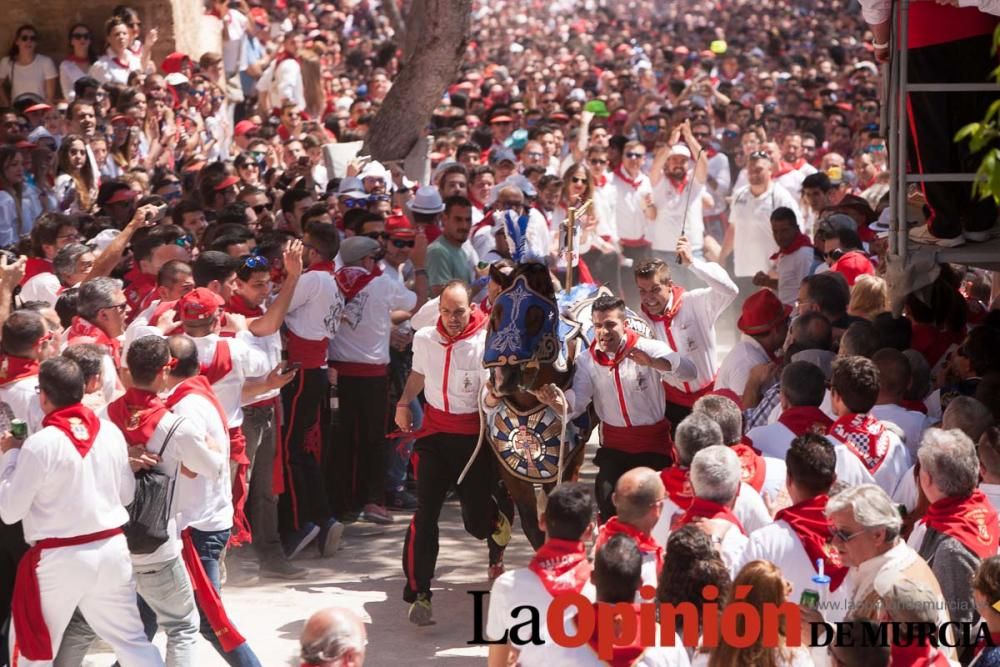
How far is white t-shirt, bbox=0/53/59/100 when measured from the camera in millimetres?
15977

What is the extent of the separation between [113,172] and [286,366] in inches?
194

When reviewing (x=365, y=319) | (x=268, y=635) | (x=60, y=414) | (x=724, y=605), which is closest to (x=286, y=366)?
(x=365, y=319)

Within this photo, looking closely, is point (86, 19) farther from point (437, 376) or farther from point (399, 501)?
point (437, 376)

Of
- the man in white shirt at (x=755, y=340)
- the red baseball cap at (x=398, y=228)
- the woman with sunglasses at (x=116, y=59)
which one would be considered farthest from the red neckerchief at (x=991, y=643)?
the woman with sunglasses at (x=116, y=59)

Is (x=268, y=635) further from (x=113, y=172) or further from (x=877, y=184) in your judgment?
(x=877, y=184)

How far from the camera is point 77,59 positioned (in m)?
16.4

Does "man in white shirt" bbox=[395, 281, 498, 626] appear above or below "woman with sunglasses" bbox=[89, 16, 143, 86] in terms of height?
below

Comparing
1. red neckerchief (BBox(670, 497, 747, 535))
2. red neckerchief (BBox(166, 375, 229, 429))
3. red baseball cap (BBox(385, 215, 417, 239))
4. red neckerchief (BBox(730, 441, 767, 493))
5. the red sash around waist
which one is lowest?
the red sash around waist

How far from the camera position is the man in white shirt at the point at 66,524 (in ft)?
20.5

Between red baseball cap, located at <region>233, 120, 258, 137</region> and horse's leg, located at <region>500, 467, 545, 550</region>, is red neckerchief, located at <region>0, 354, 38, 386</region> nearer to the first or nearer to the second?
horse's leg, located at <region>500, 467, 545, 550</region>

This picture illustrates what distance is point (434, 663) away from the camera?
311 inches

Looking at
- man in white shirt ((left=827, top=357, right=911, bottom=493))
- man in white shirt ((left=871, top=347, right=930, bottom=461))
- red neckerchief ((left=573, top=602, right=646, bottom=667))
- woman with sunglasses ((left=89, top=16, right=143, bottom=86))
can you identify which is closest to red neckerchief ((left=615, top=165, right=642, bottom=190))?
woman with sunglasses ((left=89, top=16, right=143, bottom=86))

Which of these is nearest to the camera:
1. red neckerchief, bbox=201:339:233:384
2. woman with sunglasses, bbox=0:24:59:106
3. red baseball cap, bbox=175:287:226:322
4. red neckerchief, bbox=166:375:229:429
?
red neckerchief, bbox=166:375:229:429

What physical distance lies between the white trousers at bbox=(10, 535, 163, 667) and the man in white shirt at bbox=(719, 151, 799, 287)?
8474 millimetres
